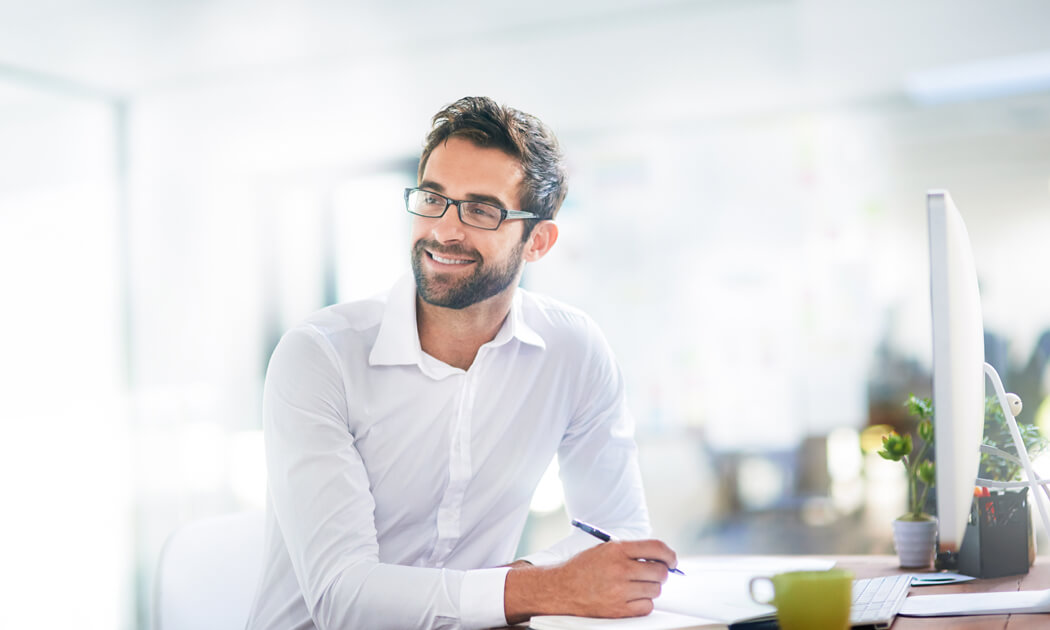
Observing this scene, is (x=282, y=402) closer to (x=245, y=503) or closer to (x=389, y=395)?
(x=389, y=395)

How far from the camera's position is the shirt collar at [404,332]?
A: 1.48 meters

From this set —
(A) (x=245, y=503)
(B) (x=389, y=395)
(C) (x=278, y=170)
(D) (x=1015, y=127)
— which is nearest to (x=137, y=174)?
(C) (x=278, y=170)

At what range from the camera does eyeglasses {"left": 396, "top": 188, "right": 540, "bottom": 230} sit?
5.08 feet

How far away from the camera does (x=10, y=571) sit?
11.1 ft

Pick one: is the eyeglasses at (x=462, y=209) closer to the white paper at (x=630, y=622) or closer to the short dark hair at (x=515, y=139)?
the short dark hair at (x=515, y=139)

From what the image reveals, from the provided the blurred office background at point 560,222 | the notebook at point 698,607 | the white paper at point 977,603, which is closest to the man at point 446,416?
the notebook at point 698,607

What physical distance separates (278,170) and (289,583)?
2910 millimetres

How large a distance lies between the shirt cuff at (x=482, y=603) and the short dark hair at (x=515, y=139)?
725mm

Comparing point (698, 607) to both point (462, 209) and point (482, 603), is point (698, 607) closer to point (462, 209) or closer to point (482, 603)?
point (482, 603)

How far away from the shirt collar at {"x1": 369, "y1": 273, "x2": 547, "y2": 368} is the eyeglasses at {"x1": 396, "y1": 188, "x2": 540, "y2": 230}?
0.12 meters

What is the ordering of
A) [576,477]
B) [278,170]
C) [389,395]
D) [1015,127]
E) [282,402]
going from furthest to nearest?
1. [278,170]
2. [1015,127]
3. [576,477]
4. [389,395]
5. [282,402]

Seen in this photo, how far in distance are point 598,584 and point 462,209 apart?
0.72 meters

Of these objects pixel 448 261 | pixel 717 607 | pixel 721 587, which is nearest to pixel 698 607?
pixel 717 607

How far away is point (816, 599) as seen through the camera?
2.79 feet
